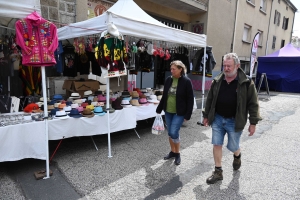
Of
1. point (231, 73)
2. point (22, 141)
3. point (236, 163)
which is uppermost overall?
point (231, 73)

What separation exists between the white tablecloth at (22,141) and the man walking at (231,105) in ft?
7.92

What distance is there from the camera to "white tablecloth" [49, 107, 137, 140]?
3.46 m

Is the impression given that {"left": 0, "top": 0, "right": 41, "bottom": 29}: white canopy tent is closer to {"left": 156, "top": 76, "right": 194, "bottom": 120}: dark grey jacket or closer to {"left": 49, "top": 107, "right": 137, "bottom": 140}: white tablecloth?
{"left": 49, "top": 107, "right": 137, "bottom": 140}: white tablecloth

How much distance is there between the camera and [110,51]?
11.5 ft

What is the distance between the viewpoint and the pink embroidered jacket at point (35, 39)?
281 centimetres

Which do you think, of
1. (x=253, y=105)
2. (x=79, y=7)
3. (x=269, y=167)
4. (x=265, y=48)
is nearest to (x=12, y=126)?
(x=253, y=105)

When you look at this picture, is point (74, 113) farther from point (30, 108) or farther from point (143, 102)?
point (143, 102)

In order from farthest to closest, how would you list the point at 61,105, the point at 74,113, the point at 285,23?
the point at 285,23, the point at 61,105, the point at 74,113

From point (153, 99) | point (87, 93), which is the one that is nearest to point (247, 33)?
point (153, 99)

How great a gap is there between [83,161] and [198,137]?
2.60m

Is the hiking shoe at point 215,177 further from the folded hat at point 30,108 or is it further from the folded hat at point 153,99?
the folded hat at point 30,108

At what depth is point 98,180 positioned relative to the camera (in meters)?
3.02

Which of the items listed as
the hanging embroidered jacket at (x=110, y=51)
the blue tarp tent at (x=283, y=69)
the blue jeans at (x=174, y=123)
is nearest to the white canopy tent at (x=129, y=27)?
the hanging embroidered jacket at (x=110, y=51)

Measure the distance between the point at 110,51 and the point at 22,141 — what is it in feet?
6.04
